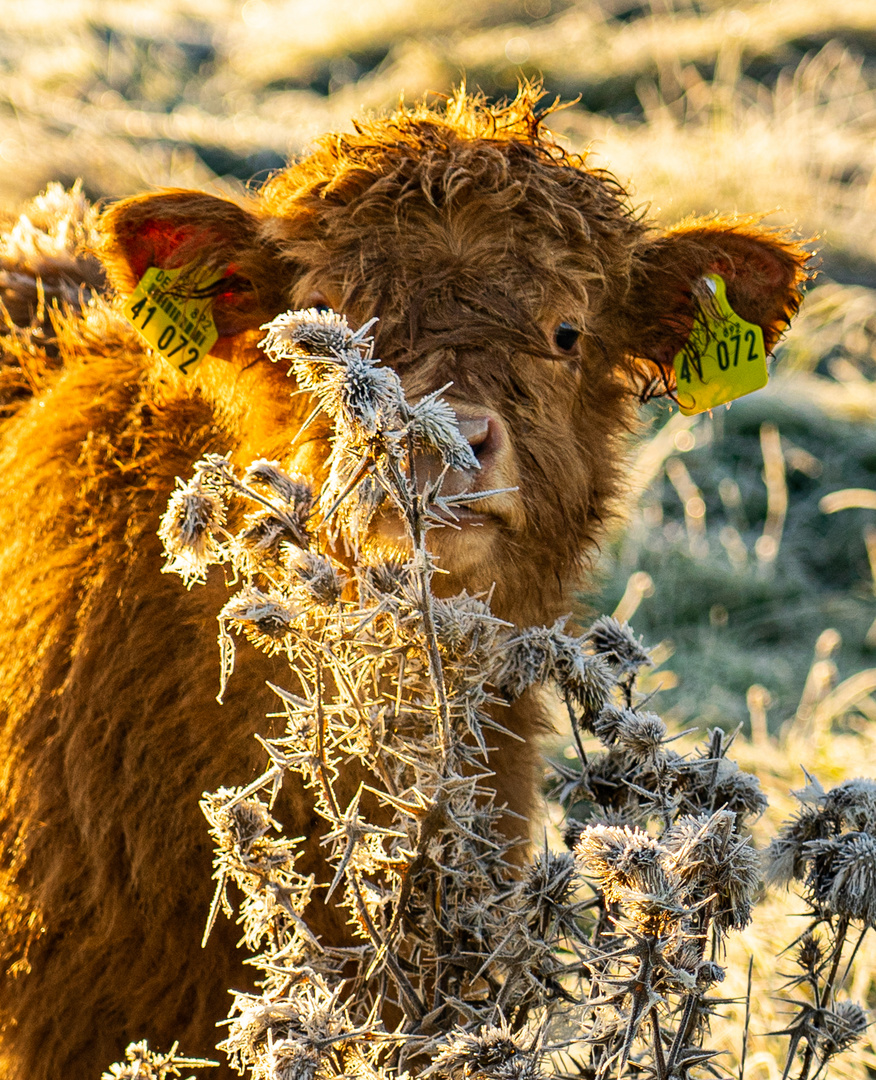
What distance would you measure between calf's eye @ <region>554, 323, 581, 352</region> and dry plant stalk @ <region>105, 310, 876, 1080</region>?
0.70 meters

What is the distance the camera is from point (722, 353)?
3.09 meters

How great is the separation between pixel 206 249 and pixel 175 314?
18cm

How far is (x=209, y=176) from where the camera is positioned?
33.1 ft

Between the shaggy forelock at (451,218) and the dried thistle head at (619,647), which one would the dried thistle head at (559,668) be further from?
the shaggy forelock at (451,218)

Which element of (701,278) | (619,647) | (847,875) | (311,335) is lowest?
(847,875)

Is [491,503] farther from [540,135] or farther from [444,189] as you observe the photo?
[540,135]

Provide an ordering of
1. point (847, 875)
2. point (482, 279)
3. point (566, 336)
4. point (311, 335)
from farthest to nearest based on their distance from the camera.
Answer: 1. point (566, 336)
2. point (482, 279)
3. point (847, 875)
4. point (311, 335)

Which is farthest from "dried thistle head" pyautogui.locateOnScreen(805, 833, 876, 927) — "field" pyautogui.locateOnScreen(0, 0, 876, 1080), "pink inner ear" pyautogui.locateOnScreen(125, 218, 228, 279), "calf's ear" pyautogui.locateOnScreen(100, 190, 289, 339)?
"pink inner ear" pyautogui.locateOnScreen(125, 218, 228, 279)

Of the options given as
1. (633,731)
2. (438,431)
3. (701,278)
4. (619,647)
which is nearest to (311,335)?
(438,431)

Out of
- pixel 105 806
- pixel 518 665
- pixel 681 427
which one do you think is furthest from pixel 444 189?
pixel 681 427

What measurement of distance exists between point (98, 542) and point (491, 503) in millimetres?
1061

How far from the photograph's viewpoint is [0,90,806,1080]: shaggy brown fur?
8.42 feet

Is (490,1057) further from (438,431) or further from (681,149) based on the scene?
(681,149)

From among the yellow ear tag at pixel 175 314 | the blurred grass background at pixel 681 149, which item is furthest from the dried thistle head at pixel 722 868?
the yellow ear tag at pixel 175 314
